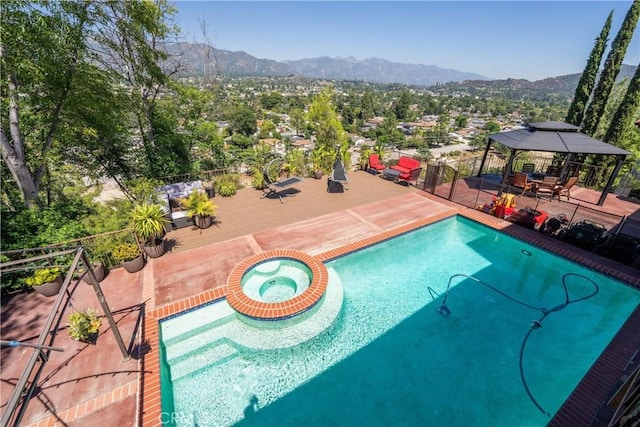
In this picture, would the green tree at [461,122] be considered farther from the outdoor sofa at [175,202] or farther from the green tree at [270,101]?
the outdoor sofa at [175,202]

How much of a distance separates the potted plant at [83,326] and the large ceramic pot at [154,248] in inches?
89.3

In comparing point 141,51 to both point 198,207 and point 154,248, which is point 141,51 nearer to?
point 198,207

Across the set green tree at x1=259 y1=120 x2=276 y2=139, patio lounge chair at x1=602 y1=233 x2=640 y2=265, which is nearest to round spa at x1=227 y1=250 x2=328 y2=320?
patio lounge chair at x1=602 y1=233 x2=640 y2=265

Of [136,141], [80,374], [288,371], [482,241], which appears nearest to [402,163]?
[482,241]

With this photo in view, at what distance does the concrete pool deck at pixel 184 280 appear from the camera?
12.7ft

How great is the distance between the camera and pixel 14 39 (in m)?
5.68

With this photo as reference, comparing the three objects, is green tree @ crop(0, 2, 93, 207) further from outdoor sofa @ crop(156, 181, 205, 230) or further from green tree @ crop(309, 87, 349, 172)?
Answer: green tree @ crop(309, 87, 349, 172)

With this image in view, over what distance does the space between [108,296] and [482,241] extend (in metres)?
10.1

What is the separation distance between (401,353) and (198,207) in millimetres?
6462

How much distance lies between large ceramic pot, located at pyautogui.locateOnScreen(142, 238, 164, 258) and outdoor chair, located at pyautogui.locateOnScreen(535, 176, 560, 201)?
43.3 ft

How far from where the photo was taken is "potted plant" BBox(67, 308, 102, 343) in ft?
14.6

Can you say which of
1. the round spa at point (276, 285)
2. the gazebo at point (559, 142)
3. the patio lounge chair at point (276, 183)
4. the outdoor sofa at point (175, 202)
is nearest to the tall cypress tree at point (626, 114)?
the gazebo at point (559, 142)

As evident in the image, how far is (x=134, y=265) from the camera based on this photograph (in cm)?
639

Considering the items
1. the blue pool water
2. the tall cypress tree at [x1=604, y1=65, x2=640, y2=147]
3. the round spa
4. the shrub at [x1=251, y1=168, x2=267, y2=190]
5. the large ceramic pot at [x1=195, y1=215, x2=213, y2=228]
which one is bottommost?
the blue pool water
